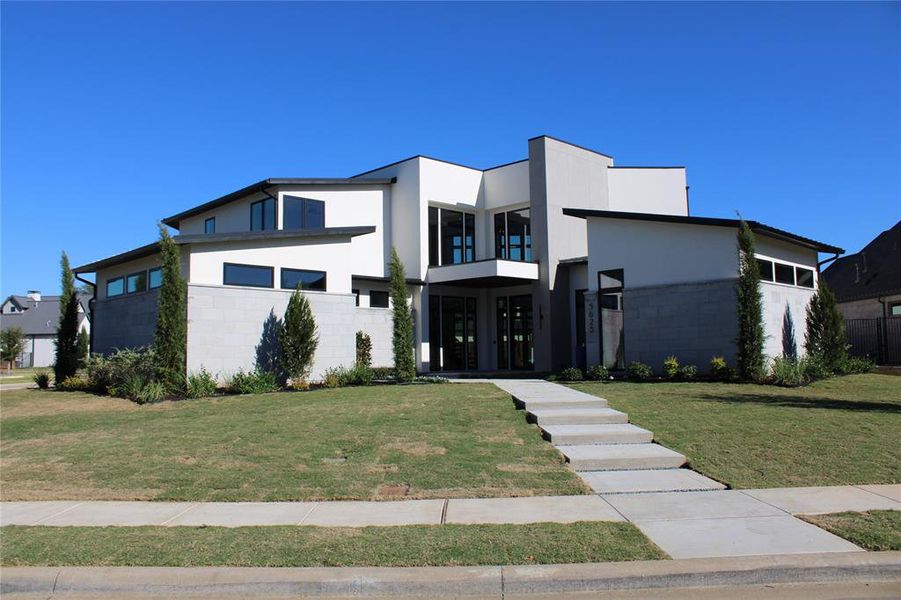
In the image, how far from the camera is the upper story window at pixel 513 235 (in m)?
27.1

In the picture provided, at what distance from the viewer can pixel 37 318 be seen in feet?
202

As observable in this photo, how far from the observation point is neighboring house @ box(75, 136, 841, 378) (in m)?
18.7

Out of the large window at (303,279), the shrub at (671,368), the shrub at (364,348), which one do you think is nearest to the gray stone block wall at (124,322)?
the large window at (303,279)

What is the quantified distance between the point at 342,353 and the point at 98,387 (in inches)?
293

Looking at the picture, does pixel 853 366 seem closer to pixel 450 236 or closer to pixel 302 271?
pixel 450 236

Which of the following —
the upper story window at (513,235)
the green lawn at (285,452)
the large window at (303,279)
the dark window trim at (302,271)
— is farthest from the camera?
the upper story window at (513,235)

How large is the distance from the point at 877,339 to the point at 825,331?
7.85m

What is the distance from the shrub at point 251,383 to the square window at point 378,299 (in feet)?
22.7

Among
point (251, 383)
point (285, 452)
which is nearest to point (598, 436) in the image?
point (285, 452)

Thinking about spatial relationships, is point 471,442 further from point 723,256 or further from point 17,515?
point 723,256

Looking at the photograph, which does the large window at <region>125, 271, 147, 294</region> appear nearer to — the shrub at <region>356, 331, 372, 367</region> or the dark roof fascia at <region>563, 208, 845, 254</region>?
the shrub at <region>356, 331, 372, 367</region>

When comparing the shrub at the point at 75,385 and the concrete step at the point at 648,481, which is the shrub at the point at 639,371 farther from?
the shrub at the point at 75,385

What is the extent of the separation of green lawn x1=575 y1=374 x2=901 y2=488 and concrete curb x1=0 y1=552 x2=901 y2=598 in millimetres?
2711

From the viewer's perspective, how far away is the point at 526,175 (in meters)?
26.2
